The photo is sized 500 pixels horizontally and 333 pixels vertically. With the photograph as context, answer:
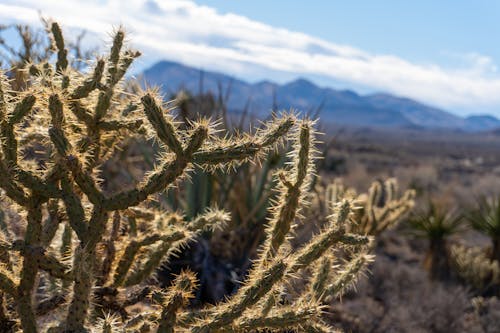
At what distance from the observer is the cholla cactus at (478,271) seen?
365 inches

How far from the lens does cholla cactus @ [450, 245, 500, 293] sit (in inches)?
365

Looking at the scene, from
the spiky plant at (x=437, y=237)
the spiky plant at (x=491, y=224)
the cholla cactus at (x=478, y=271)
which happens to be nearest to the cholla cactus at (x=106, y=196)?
the cholla cactus at (x=478, y=271)

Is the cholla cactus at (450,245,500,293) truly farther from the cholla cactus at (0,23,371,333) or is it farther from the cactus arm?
the cactus arm

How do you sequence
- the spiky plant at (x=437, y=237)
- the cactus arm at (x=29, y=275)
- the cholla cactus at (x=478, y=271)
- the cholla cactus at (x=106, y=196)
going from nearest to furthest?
the cholla cactus at (x=106, y=196) → the cactus arm at (x=29, y=275) → the cholla cactus at (x=478, y=271) → the spiky plant at (x=437, y=237)

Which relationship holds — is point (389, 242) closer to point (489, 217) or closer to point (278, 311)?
point (489, 217)

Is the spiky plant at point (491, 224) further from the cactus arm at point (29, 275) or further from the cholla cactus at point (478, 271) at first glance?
the cactus arm at point (29, 275)

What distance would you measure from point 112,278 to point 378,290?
5811 mm

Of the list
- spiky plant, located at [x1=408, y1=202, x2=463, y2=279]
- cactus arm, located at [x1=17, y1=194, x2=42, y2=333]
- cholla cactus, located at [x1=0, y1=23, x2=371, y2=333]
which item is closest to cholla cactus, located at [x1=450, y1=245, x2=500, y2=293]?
spiky plant, located at [x1=408, y1=202, x2=463, y2=279]

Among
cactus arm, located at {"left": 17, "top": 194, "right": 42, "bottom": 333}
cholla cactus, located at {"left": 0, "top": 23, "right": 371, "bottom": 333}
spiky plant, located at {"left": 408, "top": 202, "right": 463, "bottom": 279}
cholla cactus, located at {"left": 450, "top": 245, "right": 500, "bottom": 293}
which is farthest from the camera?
spiky plant, located at {"left": 408, "top": 202, "right": 463, "bottom": 279}

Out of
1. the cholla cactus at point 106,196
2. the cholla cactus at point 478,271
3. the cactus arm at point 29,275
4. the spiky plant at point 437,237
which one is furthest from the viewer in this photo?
the spiky plant at point 437,237

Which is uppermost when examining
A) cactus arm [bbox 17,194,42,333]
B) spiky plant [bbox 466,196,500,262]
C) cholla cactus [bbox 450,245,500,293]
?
cactus arm [bbox 17,194,42,333]

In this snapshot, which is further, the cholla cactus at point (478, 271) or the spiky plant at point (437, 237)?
the spiky plant at point (437, 237)

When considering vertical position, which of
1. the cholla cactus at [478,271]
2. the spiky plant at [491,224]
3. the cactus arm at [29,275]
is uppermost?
the cactus arm at [29,275]

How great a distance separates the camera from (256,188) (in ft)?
23.4
